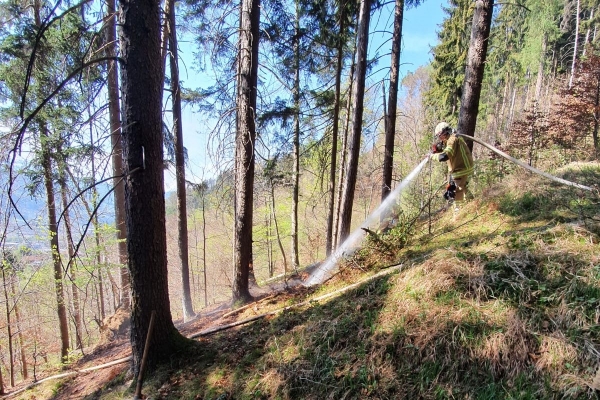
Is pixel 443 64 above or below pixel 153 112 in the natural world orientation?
above

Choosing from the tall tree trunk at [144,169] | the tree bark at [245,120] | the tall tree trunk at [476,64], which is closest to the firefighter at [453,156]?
the tall tree trunk at [476,64]

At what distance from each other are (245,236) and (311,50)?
318 inches

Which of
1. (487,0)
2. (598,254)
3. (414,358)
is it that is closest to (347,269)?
(414,358)

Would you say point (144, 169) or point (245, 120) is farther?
point (245, 120)

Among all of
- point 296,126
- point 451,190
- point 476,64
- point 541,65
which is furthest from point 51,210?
point 541,65

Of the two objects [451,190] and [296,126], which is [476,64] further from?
[296,126]

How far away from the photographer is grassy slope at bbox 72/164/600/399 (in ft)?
7.51

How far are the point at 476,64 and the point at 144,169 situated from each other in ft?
23.9

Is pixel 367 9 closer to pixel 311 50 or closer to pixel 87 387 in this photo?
pixel 311 50

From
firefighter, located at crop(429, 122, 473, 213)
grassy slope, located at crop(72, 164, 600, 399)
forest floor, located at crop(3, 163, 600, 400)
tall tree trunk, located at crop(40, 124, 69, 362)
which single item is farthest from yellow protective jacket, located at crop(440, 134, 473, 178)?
tall tree trunk, located at crop(40, 124, 69, 362)

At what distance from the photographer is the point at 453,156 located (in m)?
5.36

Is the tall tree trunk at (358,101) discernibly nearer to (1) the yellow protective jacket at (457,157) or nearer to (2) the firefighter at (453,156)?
(2) the firefighter at (453,156)

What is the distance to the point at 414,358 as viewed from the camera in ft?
8.83

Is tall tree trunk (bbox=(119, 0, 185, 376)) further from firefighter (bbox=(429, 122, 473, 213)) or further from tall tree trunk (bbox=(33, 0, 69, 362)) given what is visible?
tall tree trunk (bbox=(33, 0, 69, 362))
